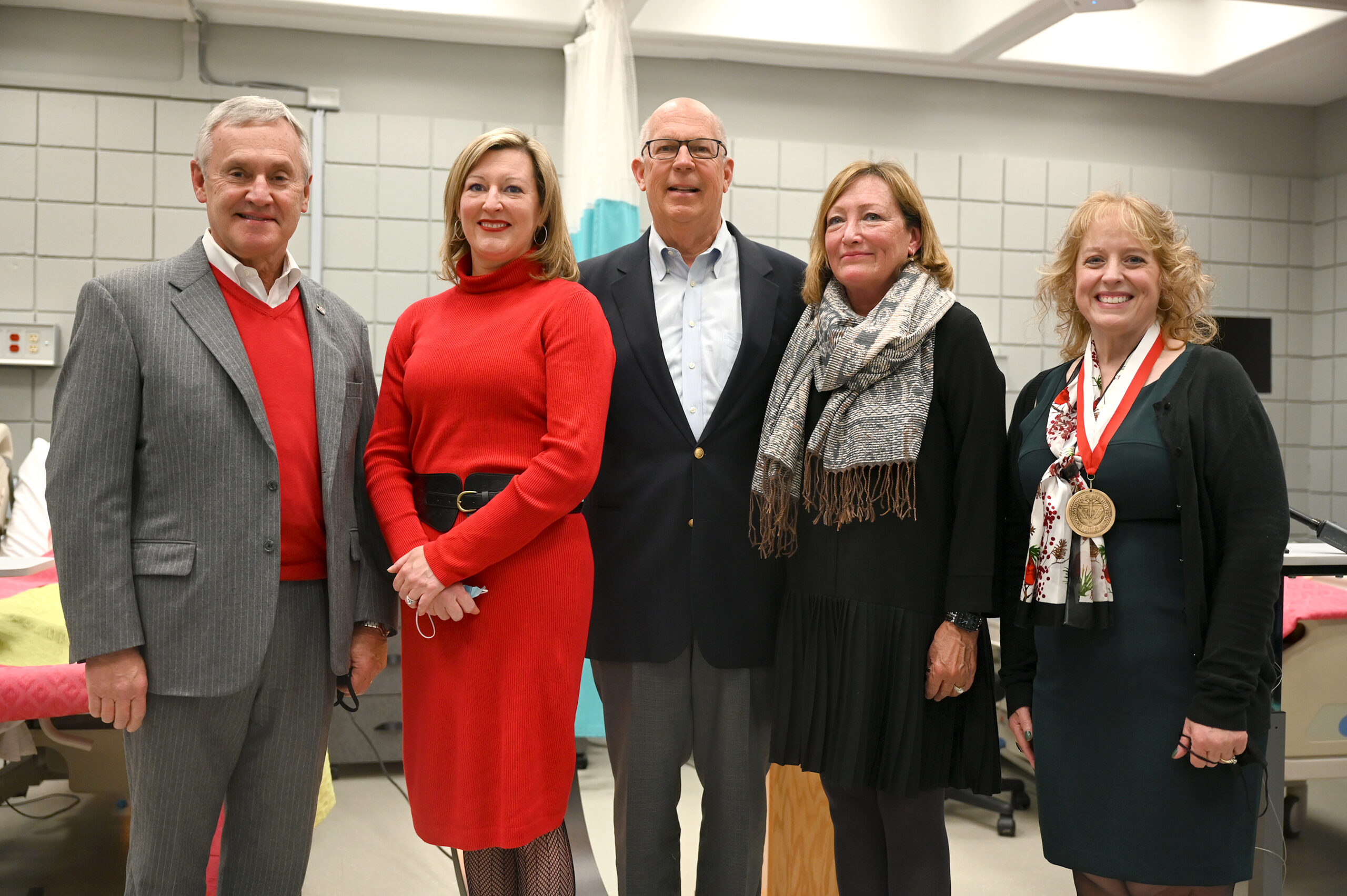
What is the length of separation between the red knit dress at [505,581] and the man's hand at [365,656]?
0.21 feet

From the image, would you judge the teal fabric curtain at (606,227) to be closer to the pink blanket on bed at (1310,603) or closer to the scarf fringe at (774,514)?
the scarf fringe at (774,514)

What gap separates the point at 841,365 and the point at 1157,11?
355cm

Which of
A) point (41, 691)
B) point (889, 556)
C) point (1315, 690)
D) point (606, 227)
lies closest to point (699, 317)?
point (889, 556)

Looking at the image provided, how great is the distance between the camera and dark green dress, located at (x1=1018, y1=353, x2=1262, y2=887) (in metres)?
1.53

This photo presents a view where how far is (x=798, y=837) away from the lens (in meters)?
2.21

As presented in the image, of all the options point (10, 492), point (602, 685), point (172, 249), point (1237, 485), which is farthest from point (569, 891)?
point (172, 249)

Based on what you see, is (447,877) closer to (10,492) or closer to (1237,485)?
(10,492)

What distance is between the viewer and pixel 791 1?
395 centimetres

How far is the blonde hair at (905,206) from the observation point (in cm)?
173

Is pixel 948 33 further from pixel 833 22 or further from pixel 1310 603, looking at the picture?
pixel 1310 603

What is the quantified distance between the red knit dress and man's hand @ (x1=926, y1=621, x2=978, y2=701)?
574 mm

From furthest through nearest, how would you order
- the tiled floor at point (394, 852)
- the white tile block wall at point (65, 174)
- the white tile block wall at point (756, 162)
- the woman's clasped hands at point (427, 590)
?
the white tile block wall at point (756, 162)
the white tile block wall at point (65, 174)
the tiled floor at point (394, 852)
the woman's clasped hands at point (427, 590)

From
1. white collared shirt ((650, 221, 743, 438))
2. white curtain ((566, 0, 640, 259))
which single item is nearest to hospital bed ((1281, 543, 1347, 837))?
white collared shirt ((650, 221, 743, 438))

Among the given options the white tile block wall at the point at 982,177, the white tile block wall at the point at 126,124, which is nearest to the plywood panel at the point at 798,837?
the white tile block wall at the point at 982,177
